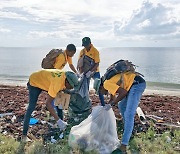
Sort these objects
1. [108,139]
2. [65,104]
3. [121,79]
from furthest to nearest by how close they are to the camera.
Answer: [65,104], [108,139], [121,79]

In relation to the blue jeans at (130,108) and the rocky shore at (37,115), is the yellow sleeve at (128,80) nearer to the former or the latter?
the blue jeans at (130,108)

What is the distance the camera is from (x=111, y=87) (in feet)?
16.2

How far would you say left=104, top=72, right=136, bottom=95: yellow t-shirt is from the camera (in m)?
4.93

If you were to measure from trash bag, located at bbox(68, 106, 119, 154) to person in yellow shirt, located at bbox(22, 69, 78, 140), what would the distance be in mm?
347

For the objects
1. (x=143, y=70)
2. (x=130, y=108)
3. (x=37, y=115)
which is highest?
(x=130, y=108)

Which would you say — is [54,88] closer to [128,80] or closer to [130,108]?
[128,80]

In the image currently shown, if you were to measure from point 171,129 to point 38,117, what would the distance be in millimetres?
3278

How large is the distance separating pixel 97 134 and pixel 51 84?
124 centimetres

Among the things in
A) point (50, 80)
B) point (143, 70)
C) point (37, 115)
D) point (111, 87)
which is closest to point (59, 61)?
point (50, 80)

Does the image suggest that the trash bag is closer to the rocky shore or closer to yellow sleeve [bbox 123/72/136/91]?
yellow sleeve [bbox 123/72/136/91]

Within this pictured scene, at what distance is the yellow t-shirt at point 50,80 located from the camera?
5133 millimetres

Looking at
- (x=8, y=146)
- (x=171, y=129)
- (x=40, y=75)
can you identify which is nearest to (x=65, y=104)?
(x=40, y=75)

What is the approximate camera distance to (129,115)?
532 cm

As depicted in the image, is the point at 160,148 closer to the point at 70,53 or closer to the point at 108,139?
the point at 108,139
